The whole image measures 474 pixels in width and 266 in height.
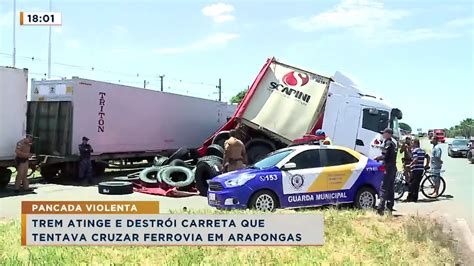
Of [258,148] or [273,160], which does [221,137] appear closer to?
[258,148]

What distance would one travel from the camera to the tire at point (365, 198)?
36.6ft

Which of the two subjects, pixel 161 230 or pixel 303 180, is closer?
pixel 161 230

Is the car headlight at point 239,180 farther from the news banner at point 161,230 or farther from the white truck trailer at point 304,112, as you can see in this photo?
the white truck trailer at point 304,112

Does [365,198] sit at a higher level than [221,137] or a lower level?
lower

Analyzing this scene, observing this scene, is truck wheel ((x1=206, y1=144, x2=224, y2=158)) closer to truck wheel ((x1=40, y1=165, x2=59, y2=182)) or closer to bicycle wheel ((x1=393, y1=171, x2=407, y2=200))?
truck wheel ((x1=40, y1=165, x2=59, y2=182))

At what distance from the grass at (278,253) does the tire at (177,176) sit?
659cm

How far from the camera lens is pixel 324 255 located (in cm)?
699

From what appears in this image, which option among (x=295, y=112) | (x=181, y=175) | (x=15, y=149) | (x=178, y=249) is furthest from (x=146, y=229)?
(x=295, y=112)

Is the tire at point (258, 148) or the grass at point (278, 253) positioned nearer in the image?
the grass at point (278, 253)

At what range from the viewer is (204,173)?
1452 centimetres

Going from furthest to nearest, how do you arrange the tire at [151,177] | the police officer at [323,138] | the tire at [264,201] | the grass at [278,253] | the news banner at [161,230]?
the tire at [151,177]
the police officer at [323,138]
the tire at [264,201]
the news banner at [161,230]
the grass at [278,253]

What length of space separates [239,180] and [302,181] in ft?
4.31

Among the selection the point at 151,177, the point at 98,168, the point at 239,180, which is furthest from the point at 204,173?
the point at 98,168

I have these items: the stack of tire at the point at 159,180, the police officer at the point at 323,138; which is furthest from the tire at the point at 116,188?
the police officer at the point at 323,138
